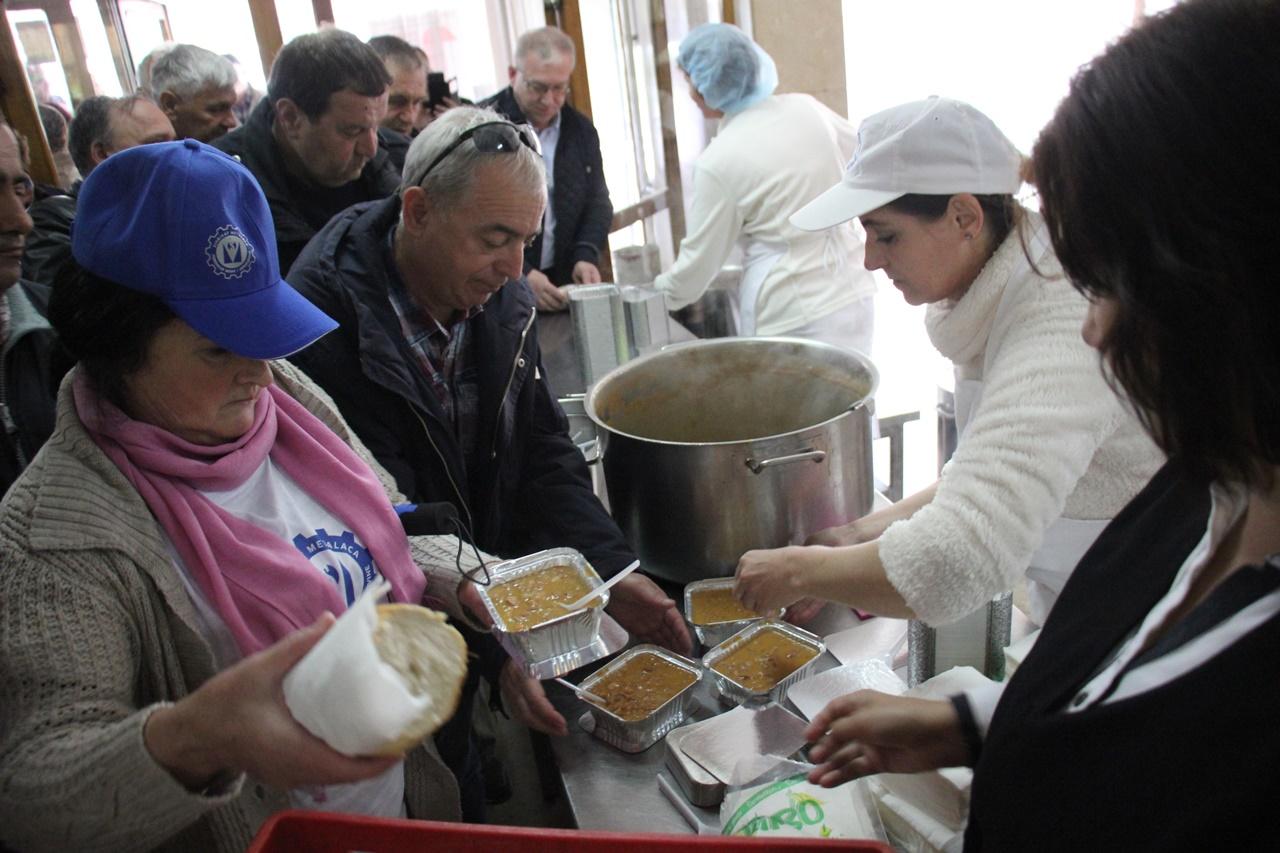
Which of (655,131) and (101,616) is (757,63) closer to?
(655,131)

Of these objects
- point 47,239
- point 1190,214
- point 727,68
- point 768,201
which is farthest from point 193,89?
point 1190,214

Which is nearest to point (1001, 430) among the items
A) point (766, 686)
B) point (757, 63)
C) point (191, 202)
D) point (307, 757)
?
point (766, 686)

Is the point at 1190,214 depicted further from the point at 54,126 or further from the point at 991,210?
the point at 54,126

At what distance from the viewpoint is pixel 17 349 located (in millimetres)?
1390

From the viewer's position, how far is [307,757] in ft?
2.36

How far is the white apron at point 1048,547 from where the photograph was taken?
132 centimetres

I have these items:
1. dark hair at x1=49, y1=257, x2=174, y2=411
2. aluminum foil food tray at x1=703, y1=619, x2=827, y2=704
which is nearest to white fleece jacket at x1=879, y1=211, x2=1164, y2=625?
aluminum foil food tray at x1=703, y1=619, x2=827, y2=704

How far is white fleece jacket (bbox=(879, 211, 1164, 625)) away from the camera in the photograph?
3.76ft

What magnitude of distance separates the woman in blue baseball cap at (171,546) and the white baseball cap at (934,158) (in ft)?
2.83

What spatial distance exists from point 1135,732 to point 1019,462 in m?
0.54

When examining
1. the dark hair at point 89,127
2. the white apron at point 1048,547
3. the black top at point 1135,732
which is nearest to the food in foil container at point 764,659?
the white apron at point 1048,547

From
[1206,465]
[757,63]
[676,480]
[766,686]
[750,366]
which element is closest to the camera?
[1206,465]

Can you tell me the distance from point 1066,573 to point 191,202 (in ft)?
4.37

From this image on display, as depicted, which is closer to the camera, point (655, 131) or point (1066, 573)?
point (1066, 573)
